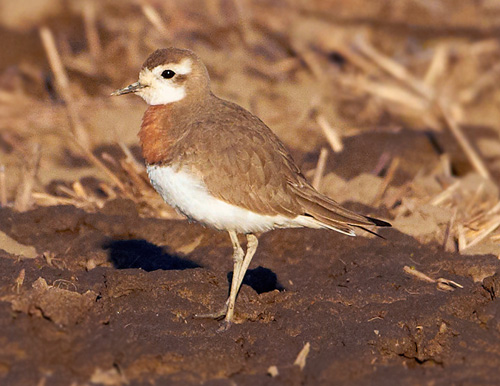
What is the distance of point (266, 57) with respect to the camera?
12938 millimetres

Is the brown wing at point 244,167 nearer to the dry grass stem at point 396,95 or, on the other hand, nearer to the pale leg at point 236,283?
the pale leg at point 236,283

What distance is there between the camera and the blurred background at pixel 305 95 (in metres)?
8.62

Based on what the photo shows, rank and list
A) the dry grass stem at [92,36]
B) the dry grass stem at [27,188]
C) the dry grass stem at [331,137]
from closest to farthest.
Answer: the dry grass stem at [27,188], the dry grass stem at [331,137], the dry grass stem at [92,36]

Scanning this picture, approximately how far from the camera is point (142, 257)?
7.20 metres

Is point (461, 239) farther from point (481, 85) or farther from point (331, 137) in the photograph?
point (481, 85)

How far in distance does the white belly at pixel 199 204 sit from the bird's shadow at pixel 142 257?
1186 millimetres

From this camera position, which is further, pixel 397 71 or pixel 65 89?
pixel 397 71

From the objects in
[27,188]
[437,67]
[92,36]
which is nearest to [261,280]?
[27,188]

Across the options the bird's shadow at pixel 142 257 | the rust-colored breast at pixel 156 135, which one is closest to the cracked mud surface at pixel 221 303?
the bird's shadow at pixel 142 257

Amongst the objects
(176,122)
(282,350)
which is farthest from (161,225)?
(282,350)

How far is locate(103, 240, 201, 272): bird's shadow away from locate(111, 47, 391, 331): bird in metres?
0.99

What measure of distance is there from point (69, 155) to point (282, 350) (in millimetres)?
6303

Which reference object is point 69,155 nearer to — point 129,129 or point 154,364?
point 129,129

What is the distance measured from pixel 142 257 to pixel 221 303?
1229mm
